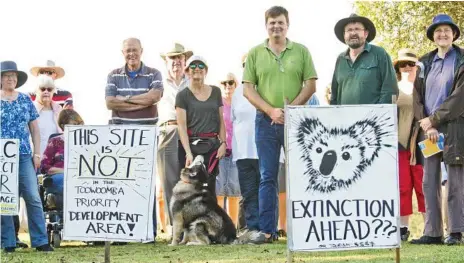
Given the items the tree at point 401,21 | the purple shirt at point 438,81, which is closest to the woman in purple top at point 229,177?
the purple shirt at point 438,81

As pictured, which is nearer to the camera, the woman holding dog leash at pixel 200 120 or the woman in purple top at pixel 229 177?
the woman holding dog leash at pixel 200 120

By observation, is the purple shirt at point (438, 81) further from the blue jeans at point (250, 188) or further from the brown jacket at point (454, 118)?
the blue jeans at point (250, 188)

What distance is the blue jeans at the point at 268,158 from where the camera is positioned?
43.5ft

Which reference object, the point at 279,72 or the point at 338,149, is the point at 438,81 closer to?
the point at 279,72

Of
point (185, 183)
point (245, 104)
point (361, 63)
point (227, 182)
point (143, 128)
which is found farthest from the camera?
point (227, 182)

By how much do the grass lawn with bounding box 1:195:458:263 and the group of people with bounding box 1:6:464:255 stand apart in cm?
64

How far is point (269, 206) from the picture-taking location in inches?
527

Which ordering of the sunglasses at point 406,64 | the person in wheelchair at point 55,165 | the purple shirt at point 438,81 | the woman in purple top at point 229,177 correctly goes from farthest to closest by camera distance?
the woman in purple top at point 229,177
the sunglasses at point 406,64
the person in wheelchair at point 55,165
the purple shirt at point 438,81

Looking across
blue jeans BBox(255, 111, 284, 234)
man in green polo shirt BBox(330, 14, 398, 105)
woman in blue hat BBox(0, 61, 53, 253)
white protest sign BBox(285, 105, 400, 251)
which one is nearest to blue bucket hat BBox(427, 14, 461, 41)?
man in green polo shirt BBox(330, 14, 398, 105)

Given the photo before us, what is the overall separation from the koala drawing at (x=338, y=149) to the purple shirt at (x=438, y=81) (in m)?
3.27

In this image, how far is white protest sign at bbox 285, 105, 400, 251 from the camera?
32.4ft

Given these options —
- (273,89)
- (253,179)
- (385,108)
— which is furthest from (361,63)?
(385,108)

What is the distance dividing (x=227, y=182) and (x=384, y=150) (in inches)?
267

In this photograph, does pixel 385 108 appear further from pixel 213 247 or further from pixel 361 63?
pixel 213 247
